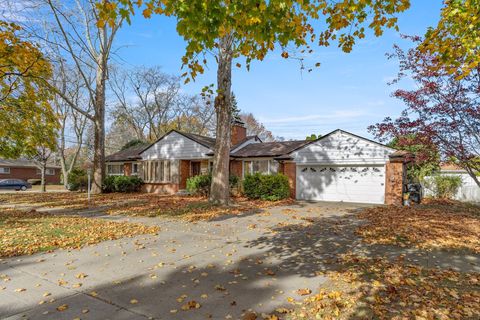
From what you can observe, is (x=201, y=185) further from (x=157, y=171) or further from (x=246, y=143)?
(x=246, y=143)

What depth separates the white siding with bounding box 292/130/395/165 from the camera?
1600cm

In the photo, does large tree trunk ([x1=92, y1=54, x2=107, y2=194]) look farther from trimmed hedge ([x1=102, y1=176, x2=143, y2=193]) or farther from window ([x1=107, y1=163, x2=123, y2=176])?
window ([x1=107, y1=163, x2=123, y2=176])

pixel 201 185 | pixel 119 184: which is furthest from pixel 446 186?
pixel 119 184

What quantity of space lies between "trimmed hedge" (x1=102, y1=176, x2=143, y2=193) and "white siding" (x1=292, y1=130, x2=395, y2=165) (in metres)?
12.9

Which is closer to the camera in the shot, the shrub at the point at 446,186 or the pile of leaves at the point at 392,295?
the pile of leaves at the point at 392,295

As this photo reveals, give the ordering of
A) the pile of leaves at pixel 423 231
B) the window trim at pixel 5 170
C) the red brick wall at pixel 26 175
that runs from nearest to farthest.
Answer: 1. the pile of leaves at pixel 423 231
2. the window trim at pixel 5 170
3. the red brick wall at pixel 26 175

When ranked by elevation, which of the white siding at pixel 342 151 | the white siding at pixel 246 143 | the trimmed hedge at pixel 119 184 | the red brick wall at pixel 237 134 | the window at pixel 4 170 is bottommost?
the trimmed hedge at pixel 119 184

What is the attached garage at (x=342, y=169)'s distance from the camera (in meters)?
16.1

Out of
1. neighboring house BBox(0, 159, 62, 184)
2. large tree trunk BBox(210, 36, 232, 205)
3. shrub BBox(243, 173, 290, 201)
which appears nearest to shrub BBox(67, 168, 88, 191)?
shrub BBox(243, 173, 290, 201)

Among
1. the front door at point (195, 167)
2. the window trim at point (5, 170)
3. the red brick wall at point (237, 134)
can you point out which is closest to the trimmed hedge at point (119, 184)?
the front door at point (195, 167)

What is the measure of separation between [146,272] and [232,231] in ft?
12.4

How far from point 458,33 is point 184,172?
19.1 m

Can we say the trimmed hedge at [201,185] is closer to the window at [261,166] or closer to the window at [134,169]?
the window at [261,166]

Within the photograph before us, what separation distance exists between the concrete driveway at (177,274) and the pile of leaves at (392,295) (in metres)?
0.37
